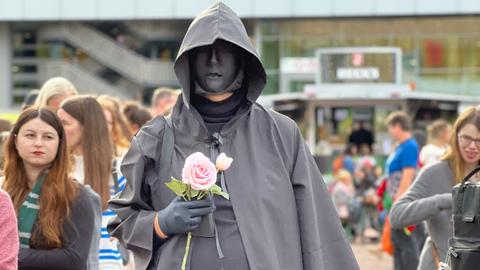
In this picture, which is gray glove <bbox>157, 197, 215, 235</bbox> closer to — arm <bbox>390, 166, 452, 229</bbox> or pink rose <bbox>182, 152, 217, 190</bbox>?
pink rose <bbox>182, 152, 217, 190</bbox>

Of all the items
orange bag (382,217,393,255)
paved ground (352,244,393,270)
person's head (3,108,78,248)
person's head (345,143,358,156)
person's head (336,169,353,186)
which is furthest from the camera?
person's head (345,143,358,156)

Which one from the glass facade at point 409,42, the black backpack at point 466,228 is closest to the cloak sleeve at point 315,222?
the black backpack at point 466,228

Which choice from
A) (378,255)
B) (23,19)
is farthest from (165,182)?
(23,19)

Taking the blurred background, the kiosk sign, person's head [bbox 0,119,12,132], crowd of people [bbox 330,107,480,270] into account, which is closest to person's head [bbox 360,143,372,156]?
crowd of people [bbox 330,107,480,270]

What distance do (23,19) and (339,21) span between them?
42.3 ft

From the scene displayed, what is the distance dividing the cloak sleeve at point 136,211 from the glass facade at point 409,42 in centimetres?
4320

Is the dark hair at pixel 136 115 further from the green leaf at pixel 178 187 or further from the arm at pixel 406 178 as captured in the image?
the green leaf at pixel 178 187

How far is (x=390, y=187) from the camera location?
12664 mm

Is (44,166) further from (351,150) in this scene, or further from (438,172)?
(351,150)

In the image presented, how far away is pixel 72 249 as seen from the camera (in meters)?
5.80

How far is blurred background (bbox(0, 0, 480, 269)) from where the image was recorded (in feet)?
160

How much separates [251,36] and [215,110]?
152ft

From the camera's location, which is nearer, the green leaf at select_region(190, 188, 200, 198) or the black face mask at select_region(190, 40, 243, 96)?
the green leaf at select_region(190, 188, 200, 198)

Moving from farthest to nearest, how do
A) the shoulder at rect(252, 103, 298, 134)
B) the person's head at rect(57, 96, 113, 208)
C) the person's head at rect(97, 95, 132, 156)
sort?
1. the person's head at rect(97, 95, 132, 156)
2. the person's head at rect(57, 96, 113, 208)
3. the shoulder at rect(252, 103, 298, 134)
